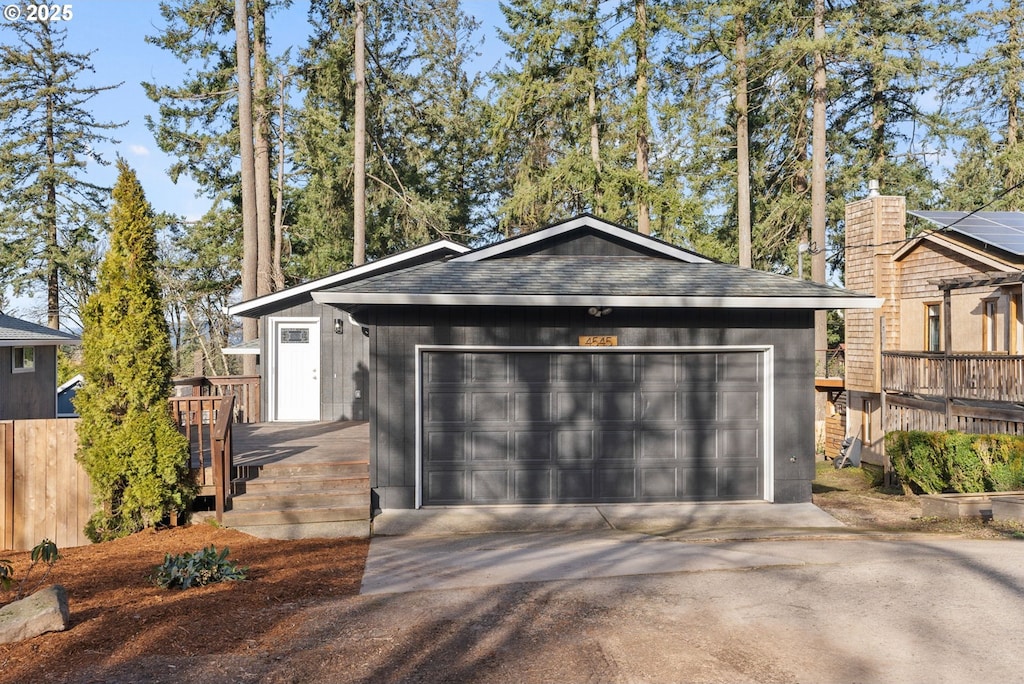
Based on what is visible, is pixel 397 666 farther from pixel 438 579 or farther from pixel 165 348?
pixel 165 348

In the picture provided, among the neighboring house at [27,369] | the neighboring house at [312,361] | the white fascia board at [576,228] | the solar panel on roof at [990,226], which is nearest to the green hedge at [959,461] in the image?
the white fascia board at [576,228]

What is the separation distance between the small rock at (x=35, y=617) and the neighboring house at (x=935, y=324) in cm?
1399

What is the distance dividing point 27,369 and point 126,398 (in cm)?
1221

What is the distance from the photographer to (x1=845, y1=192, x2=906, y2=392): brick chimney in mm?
19266

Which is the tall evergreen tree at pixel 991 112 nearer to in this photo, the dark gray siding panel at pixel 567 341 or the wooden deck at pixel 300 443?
the dark gray siding panel at pixel 567 341

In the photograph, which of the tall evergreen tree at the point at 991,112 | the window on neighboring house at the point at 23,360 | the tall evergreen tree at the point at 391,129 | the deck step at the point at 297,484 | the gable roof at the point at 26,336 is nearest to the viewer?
the deck step at the point at 297,484

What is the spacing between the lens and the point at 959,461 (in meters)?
11.5

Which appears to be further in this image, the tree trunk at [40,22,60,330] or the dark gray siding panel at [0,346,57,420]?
the tree trunk at [40,22,60,330]

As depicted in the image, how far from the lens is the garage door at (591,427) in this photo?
33.8ft

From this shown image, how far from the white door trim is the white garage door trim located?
6032 millimetres

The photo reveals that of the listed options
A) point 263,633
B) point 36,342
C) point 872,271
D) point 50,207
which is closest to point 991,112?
point 872,271

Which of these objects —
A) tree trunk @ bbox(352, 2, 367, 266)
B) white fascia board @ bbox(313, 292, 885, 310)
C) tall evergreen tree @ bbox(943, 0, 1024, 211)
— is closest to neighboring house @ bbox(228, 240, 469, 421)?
white fascia board @ bbox(313, 292, 885, 310)

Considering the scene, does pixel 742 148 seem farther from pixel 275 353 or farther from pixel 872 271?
pixel 275 353

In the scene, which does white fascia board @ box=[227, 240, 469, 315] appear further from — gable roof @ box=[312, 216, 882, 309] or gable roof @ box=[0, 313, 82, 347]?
gable roof @ box=[0, 313, 82, 347]
